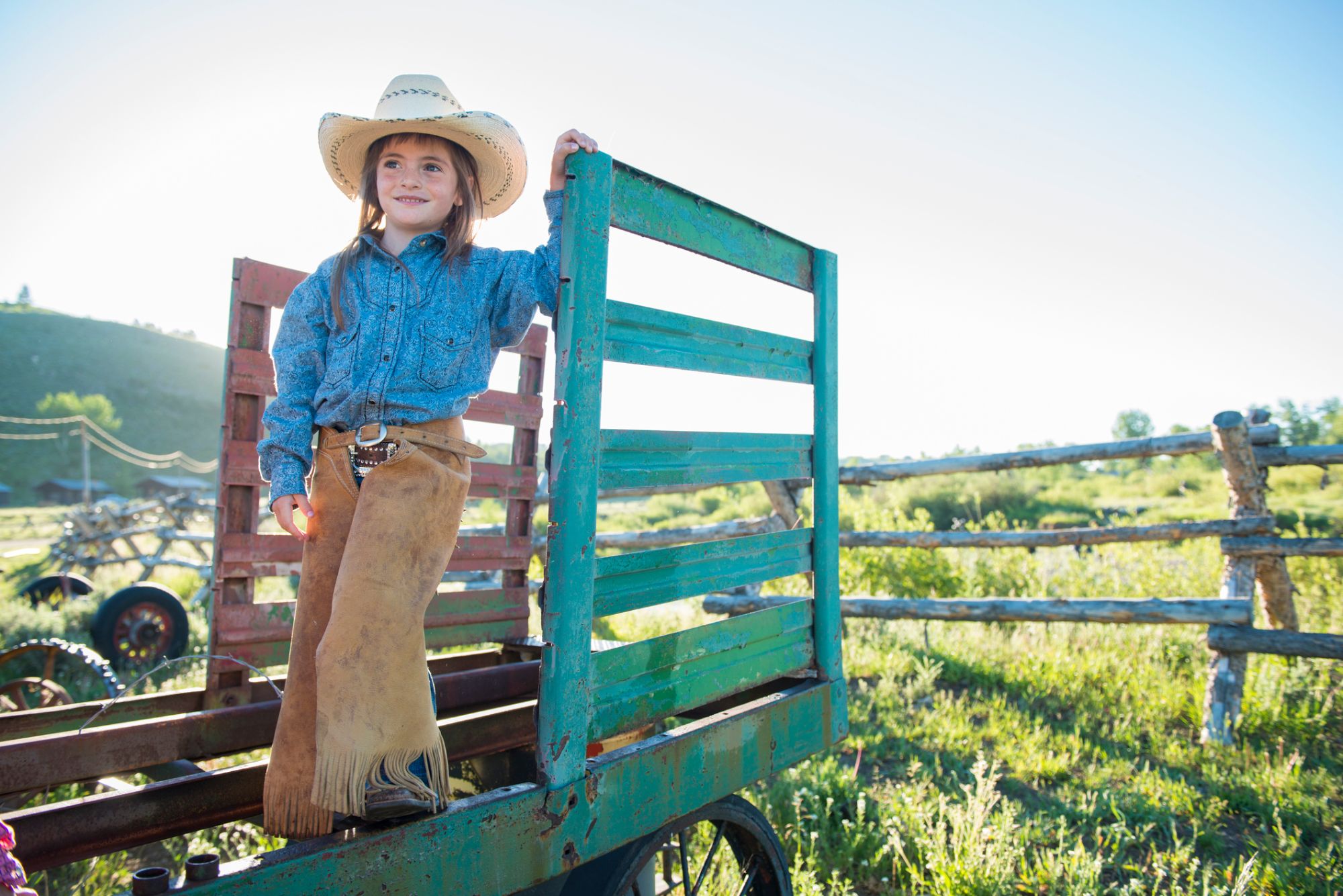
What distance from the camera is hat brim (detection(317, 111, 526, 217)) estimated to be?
6.49 ft

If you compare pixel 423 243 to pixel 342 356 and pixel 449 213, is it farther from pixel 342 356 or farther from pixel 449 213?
pixel 342 356

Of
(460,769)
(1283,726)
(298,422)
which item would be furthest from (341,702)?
(1283,726)

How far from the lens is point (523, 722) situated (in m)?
2.53

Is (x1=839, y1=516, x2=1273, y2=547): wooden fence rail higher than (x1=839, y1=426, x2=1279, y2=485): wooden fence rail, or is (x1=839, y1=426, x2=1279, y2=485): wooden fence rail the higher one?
(x1=839, y1=426, x2=1279, y2=485): wooden fence rail

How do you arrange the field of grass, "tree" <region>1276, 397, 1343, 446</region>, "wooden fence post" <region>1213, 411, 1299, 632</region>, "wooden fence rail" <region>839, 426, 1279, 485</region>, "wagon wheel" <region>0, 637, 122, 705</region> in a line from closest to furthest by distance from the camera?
the field of grass < "wagon wheel" <region>0, 637, 122, 705</region> < "wooden fence post" <region>1213, 411, 1299, 632</region> < "wooden fence rail" <region>839, 426, 1279, 485</region> < "tree" <region>1276, 397, 1343, 446</region>

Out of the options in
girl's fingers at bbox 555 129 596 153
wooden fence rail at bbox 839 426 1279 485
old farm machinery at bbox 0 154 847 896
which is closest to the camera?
old farm machinery at bbox 0 154 847 896

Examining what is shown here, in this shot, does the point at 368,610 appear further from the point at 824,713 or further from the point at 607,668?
the point at 824,713

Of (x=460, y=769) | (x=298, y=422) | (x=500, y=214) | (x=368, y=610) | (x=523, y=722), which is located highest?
(x=500, y=214)

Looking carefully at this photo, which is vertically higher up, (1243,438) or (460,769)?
(1243,438)

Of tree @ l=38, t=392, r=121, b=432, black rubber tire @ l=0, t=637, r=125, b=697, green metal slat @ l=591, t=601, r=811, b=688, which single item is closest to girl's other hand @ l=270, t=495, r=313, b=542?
green metal slat @ l=591, t=601, r=811, b=688

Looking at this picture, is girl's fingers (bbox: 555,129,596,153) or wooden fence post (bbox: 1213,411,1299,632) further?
wooden fence post (bbox: 1213,411,1299,632)

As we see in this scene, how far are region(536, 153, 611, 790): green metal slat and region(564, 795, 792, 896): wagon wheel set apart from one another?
45 centimetres

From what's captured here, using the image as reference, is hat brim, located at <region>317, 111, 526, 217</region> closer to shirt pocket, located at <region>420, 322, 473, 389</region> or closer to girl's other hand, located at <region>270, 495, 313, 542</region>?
shirt pocket, located at <region>420, 322, 473, 389</region>

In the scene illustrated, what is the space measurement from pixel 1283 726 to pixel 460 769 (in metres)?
4.26
